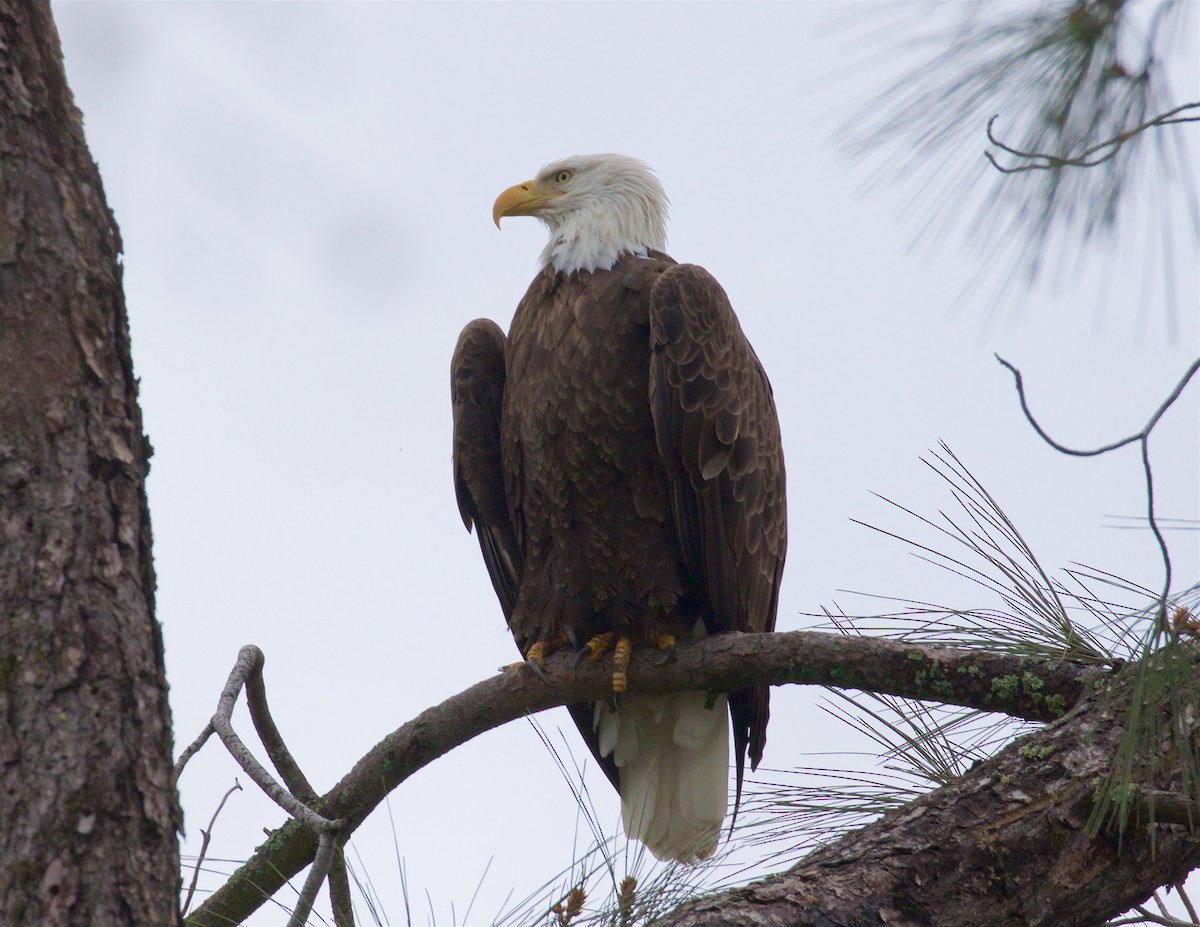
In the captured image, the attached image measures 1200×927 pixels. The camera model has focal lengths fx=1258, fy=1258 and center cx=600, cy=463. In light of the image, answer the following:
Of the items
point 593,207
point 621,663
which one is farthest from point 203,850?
point 593,207

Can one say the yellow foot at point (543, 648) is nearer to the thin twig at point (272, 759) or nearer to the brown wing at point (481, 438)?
the brown wing at point (481, 438)

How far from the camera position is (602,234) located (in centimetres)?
422

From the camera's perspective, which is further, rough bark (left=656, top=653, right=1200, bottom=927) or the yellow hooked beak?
the yellow hooked beak

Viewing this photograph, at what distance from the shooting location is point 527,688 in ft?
10.2

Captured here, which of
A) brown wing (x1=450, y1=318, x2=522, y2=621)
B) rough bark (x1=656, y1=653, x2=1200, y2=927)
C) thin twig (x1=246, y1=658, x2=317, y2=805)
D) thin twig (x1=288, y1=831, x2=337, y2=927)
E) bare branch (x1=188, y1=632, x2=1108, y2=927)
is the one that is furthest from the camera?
brown wing (x1=450, y1=318, x2=522, y2=621)

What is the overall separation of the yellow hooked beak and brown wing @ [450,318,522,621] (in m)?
0.65

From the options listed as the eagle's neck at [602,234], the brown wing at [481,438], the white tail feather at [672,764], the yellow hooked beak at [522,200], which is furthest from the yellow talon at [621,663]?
the yellow hooked beak at [522,200]

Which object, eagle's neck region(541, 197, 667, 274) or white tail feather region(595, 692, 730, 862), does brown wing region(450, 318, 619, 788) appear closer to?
white tail feather region(595, 692, 730, 862)

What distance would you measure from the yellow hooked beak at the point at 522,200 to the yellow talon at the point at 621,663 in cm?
175

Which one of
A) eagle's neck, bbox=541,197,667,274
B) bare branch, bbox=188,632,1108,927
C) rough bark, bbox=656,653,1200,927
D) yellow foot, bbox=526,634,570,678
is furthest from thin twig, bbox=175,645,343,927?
eagle's neck, bbox=541,197,667,274

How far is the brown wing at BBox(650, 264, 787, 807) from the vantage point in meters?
3.53

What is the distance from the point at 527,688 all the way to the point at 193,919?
35.9 inches

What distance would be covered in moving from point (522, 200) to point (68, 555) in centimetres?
325

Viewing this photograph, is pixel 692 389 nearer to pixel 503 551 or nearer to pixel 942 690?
pixel 503 551
